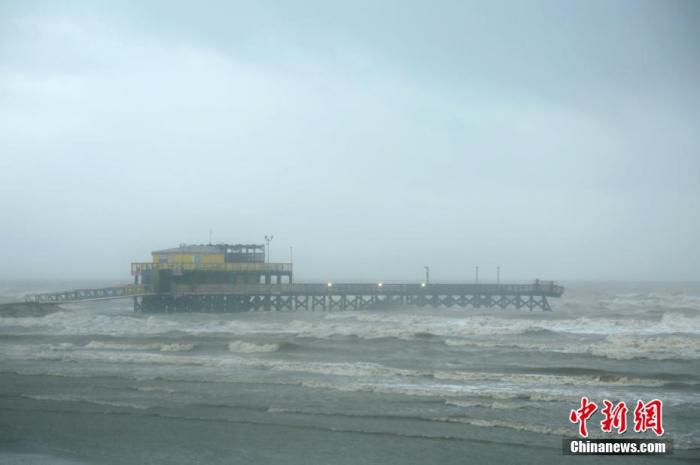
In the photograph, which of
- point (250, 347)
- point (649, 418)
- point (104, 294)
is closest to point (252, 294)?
point (104, 294)

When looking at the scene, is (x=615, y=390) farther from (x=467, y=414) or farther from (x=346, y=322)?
(x=346, y=322)

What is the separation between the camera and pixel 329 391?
19984 millimetres

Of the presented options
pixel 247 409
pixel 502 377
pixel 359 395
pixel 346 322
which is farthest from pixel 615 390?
pixel 346 322

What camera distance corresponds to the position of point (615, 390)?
1991 centimetres

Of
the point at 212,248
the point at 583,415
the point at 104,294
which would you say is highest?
the point at 212,248

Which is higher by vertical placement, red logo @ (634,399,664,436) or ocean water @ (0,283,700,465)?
red logo @ (634,399,664,436)

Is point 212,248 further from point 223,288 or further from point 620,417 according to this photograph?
point 620,417

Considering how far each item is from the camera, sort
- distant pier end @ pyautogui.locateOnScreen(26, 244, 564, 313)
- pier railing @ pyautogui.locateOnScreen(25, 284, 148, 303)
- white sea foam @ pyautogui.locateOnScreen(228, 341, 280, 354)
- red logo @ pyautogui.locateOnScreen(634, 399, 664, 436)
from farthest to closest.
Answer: distant pier end @ pyautogui.locateOnScreen(26, 244, 564, 313)
pier railing @ pyautogui.locateOnScreen(25, 284, 148, 303)
white sea foam @ pyautogui.locateOnScreen(228, 341, 280, 354)
red logo @ pyautogui.locateOnScreen(634, 399, 664, 436)

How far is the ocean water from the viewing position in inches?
562

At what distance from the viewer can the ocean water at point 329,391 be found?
562 inches

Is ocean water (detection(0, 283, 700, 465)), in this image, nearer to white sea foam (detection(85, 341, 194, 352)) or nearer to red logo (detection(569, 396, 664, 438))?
white sea foam (detection(85, 341, 194, 352))

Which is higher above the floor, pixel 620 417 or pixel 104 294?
pixel 104 294

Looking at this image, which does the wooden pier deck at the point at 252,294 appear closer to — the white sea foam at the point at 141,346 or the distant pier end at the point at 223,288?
the distant pier end at the point at 223,288

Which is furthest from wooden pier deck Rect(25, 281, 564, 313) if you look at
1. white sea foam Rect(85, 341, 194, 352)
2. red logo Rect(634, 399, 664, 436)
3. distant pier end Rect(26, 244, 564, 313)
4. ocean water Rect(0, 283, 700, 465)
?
red logo Rect(634, 399, 664, 436)
